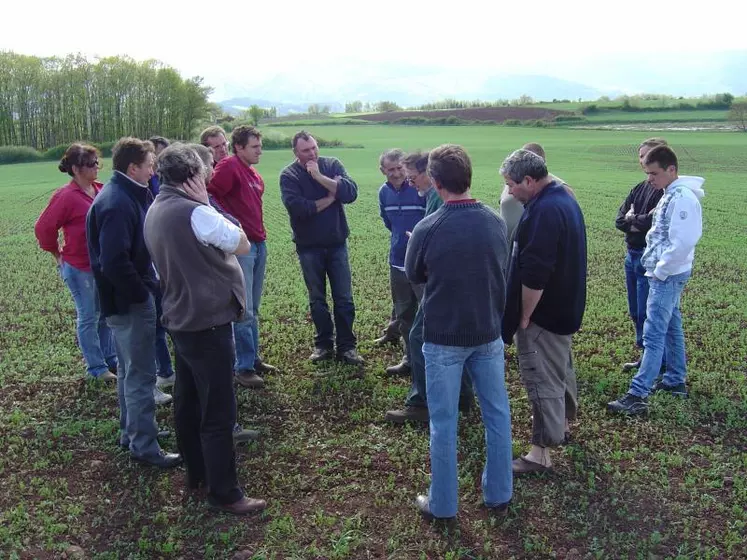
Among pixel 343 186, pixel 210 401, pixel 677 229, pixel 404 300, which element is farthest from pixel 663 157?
pixel 210 401

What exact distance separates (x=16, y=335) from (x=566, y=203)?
22.5 feet

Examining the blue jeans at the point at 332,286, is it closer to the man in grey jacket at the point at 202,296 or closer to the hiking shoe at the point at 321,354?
the hiking shoe at the point at 321,354

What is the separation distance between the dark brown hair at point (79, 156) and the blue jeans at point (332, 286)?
2.27 meters

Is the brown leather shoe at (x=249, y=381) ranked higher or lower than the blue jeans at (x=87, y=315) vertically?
lower

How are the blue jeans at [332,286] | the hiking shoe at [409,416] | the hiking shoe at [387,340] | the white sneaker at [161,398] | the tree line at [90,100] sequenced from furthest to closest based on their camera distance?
the tree line at [90,100] → the hiking shoe at [387,340] → the blue jeans at [332,286] → the white sneaker at [161,398] → the hiking shoe at [409,416]

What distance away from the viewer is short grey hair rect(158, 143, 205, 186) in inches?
157

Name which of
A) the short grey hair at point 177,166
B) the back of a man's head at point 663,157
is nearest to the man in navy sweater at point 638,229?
the back of a man's head at point 663,157

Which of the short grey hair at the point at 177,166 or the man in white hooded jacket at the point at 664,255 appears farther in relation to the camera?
the man in white hooded jacket at the point at 664,255

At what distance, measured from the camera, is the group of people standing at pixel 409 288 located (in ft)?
13.0

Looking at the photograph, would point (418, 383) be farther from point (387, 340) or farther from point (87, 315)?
point (87, 315)

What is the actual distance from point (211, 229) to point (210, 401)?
1128 mm

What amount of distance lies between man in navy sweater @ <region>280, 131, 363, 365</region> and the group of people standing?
20.4 inches

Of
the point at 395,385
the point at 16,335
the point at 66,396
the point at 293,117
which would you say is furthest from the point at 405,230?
the point at 293,117

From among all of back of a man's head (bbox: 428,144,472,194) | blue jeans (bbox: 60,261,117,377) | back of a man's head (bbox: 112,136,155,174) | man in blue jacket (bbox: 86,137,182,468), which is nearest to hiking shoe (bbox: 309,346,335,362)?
blue jeans (bbox: 60,261,117,377)
